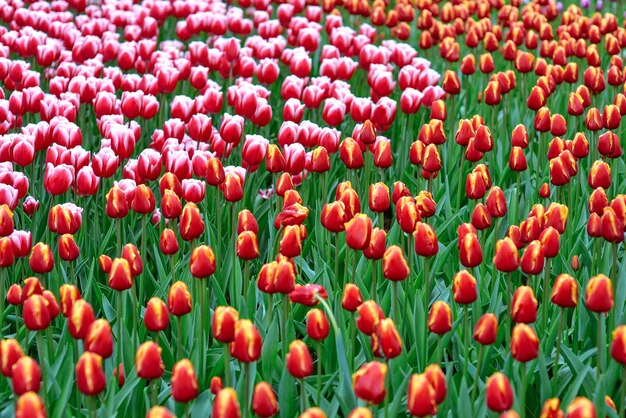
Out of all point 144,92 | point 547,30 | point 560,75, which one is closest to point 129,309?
point 144,92

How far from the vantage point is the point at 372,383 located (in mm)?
2275

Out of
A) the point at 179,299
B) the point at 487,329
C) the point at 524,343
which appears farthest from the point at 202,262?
the point at 524,343

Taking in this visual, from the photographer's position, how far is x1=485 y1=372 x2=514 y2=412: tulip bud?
7.54ft

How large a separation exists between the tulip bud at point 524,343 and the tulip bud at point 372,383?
425 mm

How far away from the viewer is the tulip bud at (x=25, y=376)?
2357mm

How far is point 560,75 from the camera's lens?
18.1ft

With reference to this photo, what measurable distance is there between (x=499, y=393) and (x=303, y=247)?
199cm

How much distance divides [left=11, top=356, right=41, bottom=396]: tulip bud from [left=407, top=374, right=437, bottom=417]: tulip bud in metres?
0.96

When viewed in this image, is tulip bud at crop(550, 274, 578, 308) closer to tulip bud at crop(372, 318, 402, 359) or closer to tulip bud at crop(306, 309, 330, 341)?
tulip bud at crop(372, 318, 402, 359)

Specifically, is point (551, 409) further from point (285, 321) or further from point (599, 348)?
point (285, 321)

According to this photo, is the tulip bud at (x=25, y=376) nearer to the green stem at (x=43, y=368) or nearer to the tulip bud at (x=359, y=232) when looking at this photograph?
the green stem at (x=43, y=368)

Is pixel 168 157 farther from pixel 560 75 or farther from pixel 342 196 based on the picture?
pixel 560 75

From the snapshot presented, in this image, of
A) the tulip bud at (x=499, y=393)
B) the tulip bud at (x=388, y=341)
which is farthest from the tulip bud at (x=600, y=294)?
the tulip bud at (x=388, y=341)

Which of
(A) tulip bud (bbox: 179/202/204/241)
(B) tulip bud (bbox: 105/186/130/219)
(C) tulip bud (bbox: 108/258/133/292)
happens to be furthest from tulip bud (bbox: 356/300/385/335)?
(B) tulip bud (bbox: 105/186/130/219)
